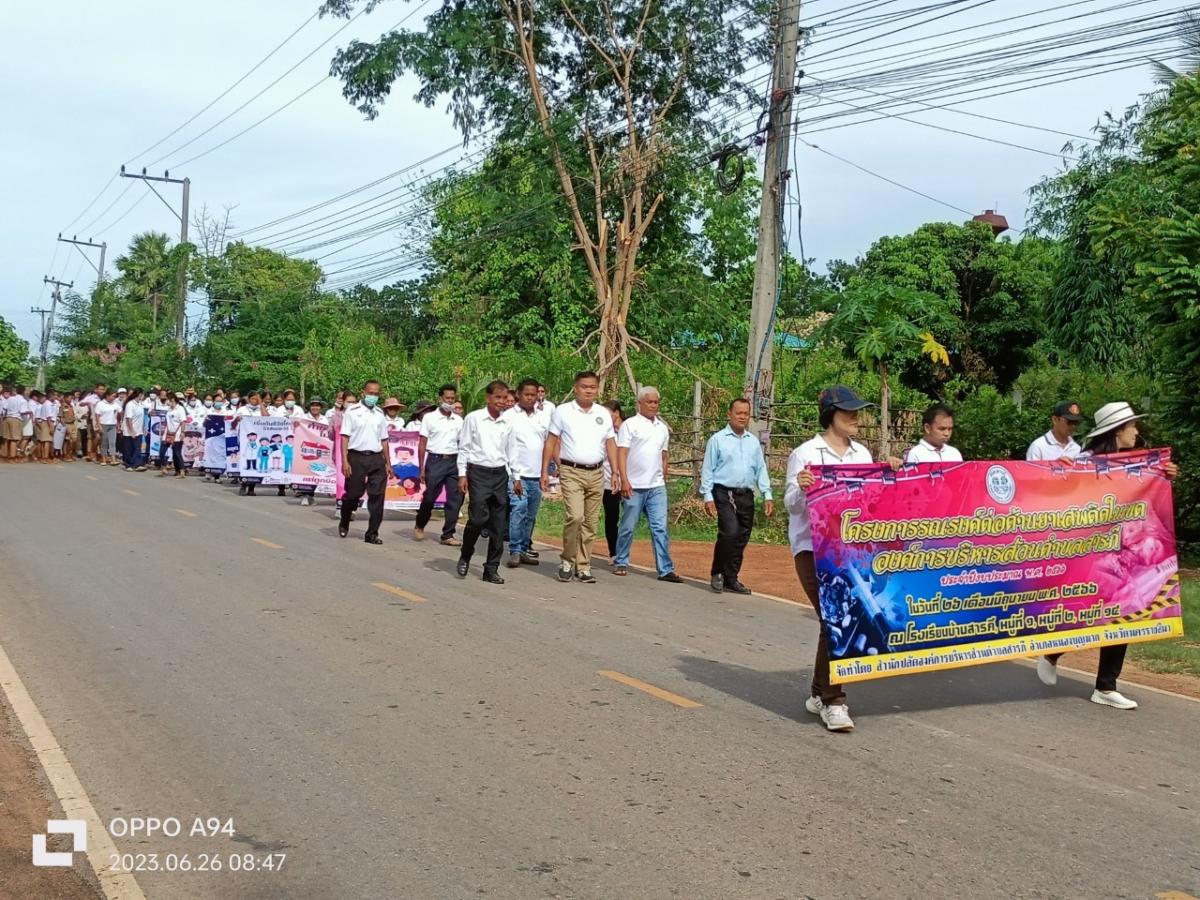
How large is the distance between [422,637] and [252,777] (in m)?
3.42

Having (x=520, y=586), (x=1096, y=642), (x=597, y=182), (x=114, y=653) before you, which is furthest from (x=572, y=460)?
(x=597, y=182)

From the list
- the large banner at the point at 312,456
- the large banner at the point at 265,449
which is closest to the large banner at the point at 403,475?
the large banner at the point at 312,456

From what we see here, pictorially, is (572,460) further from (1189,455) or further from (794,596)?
(1189,455)

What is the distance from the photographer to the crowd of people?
7.19 m

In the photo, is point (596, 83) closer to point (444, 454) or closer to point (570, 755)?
point (444, 454)

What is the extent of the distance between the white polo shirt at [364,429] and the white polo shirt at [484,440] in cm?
316

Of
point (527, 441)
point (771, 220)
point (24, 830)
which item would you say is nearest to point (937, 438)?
point (527, 441)

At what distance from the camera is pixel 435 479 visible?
15.8 metres

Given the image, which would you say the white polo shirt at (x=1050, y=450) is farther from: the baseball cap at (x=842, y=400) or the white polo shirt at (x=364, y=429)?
the white polo shirt at (x=364, y=429)

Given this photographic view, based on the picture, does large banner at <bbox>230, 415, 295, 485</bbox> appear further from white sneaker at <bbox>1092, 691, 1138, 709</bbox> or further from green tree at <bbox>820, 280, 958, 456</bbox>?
white sneaker at <bbox>1092, 691, 1138, 709</bbox>

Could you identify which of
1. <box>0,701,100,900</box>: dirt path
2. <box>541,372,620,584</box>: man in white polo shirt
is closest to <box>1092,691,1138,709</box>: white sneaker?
<box>541,372,620,584</box>: man in white polo shirt

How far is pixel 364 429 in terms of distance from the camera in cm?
1527

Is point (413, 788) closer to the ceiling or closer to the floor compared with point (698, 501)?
closer to the floor

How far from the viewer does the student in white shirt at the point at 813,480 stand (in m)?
6.88
